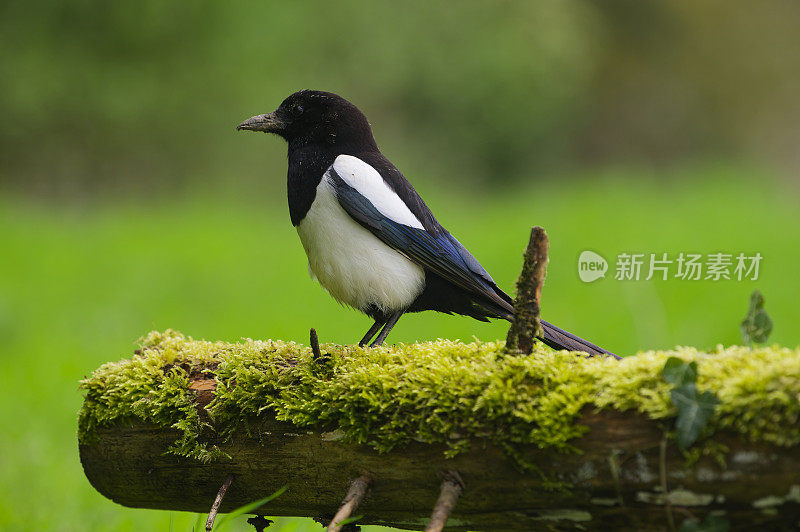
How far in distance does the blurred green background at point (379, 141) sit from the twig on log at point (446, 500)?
2.66 feet

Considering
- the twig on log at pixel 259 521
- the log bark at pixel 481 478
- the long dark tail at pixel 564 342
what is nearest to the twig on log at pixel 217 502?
the log bark at pixel 481 478

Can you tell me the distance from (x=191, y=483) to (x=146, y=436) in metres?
0.18

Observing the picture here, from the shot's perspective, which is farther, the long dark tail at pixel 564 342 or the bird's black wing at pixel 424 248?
the bird's black wing at pixel 424 248

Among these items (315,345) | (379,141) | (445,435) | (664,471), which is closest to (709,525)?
(664,471)

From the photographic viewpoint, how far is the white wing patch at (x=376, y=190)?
2477mm

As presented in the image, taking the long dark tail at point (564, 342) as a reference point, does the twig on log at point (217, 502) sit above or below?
below

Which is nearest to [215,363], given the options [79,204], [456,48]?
[79,204]

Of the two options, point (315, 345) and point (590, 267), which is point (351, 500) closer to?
point (315, 345)

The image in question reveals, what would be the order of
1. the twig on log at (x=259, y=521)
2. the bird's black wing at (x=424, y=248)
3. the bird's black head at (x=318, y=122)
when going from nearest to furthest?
the twig on log at (x=259, y=521) → the bird's black wing at (x=424, y=248) → the bird's black head at (x=318, y=122)

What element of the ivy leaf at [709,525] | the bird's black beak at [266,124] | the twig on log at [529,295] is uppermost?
the bird's black beak at [266,124]

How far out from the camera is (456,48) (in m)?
18.5

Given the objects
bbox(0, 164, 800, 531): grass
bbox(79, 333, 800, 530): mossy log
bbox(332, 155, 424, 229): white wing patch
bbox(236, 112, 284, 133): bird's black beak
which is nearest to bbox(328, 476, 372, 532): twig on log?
bbox(79, 333, 800, 530): mossy log

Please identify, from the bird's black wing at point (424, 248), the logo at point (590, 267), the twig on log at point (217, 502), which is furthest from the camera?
the bird's black wing at point (424, 248)

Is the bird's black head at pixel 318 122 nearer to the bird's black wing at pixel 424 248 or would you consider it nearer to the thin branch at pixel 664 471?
the bird's black wing at pixel 424 248
